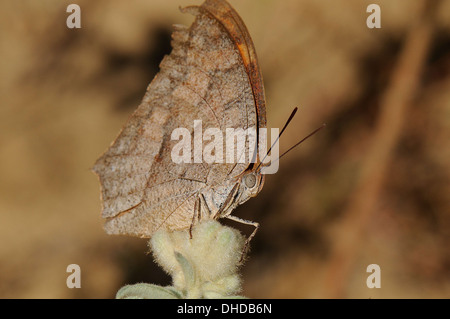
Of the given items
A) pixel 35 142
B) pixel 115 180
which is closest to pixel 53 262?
pixel 35 142

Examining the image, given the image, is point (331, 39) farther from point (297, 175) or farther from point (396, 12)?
point (297, 175)

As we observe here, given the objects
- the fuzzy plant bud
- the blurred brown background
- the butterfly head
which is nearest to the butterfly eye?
the butterfly head

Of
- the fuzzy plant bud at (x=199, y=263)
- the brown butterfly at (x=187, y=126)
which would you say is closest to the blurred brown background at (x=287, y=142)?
the brown butterfly at (x=187, y=126)

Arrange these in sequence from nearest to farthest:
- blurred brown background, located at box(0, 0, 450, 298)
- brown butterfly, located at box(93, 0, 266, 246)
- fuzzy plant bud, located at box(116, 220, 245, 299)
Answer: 1. fuzzy plant bud, located at box(116, 220, 245, 299)
2. brown butterfly, located at box(93, 0, 266, 246)
3. blurred brown background, located at box(0, 0, 450, 298)

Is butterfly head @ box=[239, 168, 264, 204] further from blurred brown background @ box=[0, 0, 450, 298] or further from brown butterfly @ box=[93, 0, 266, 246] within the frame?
blurred brown background @ box=[0, 0, 450, 298]

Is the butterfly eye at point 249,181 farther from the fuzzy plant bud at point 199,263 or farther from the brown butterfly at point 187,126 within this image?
the fuzzy plant bud at point 199,263

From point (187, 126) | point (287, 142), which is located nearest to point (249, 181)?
point (187, 126)
